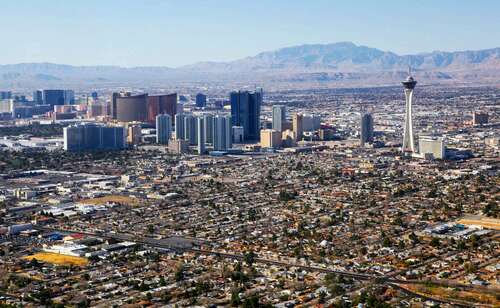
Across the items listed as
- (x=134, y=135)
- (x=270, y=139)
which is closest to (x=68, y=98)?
(x=134, y=135)

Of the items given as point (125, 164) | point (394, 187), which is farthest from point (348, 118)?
point (394, 187)

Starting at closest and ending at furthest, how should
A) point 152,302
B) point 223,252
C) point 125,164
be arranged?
point 152,302
point 223,252
point 125,164

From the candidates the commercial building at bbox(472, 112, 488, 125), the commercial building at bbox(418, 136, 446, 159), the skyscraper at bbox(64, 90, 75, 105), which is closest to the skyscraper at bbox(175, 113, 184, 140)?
the commercial building at bbox(418, 136, 446, 159)

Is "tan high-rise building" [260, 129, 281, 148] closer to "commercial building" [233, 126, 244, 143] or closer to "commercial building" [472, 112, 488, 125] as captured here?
"commercial building" [233, 126, 244, 143]

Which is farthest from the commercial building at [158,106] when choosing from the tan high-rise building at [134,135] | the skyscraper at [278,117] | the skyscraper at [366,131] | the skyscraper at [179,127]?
the skyscraper at [366,131]

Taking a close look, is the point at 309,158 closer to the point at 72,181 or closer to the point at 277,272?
the point at 72,181
